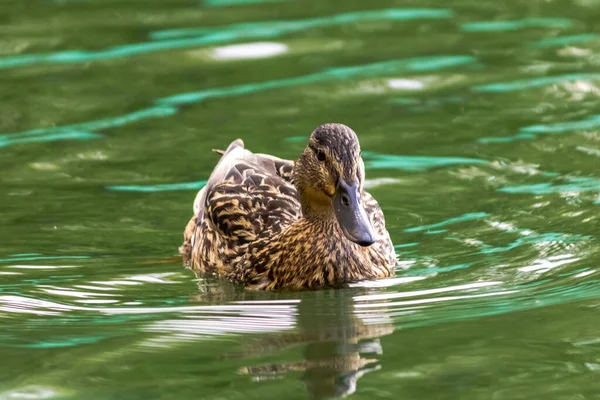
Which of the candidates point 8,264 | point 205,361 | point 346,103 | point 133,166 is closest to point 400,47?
point 346,103

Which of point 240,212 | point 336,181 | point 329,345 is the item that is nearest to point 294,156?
point 240,212

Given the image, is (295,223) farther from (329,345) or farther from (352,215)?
(329,345)

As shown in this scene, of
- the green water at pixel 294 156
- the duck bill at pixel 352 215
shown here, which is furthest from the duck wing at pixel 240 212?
the duck bill at pixel 352 215

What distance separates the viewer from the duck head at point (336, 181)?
25.6 ft

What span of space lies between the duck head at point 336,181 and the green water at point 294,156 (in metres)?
0.44

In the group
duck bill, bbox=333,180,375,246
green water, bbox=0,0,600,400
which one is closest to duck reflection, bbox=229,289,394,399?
green water, bbox=0,0,600,400

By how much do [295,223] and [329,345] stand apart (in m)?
2.00

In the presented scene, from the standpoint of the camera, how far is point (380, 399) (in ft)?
19.0

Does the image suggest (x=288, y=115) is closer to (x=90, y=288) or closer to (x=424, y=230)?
(x=424, y=230)

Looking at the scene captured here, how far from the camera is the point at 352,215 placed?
25.6 ft

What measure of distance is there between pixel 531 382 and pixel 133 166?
18.0 ft

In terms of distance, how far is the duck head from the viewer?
779cm

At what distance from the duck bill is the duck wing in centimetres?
99

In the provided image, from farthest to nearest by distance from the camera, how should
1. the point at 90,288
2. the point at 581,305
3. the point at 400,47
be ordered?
the point at 400,47 < the point at 90,288 < the point at 581,305
